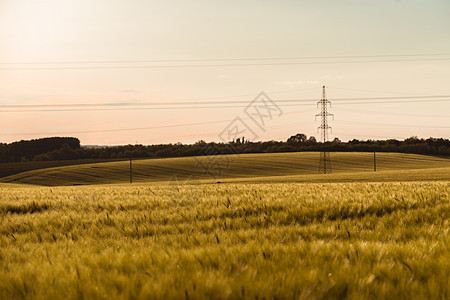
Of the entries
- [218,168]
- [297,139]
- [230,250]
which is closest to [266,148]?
[297,139]

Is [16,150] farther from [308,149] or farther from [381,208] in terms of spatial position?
[381,208]

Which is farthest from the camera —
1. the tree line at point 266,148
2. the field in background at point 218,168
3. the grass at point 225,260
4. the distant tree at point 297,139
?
the distant tree at point 297,139

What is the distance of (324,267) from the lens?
275 cm

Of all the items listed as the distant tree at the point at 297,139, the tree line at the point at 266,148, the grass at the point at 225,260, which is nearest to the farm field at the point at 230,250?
the grass at the point at 225,260

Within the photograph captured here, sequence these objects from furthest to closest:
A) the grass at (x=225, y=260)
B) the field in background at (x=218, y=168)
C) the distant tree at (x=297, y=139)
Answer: the distant tree at (x=297, y=139)
the field in background at (x=218, y=168)
the grass at (x=225, y=260)

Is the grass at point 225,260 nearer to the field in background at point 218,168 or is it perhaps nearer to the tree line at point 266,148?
the field in background at point 218,168

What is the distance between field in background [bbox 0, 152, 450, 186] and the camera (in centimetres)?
5859

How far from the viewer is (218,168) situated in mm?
63500

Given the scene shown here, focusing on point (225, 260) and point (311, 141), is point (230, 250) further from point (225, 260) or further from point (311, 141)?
point (311, 141)

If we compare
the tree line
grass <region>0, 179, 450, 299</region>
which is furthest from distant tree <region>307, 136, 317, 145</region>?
grass <region>0, 179, 450, 299</region>

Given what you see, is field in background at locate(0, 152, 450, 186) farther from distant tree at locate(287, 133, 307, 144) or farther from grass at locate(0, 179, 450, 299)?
grass at locate(0, 179, 450, 299)

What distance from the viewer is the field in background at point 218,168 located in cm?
5859

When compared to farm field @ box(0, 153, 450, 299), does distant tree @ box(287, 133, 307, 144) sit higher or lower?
higher

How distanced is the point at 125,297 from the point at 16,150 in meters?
119
